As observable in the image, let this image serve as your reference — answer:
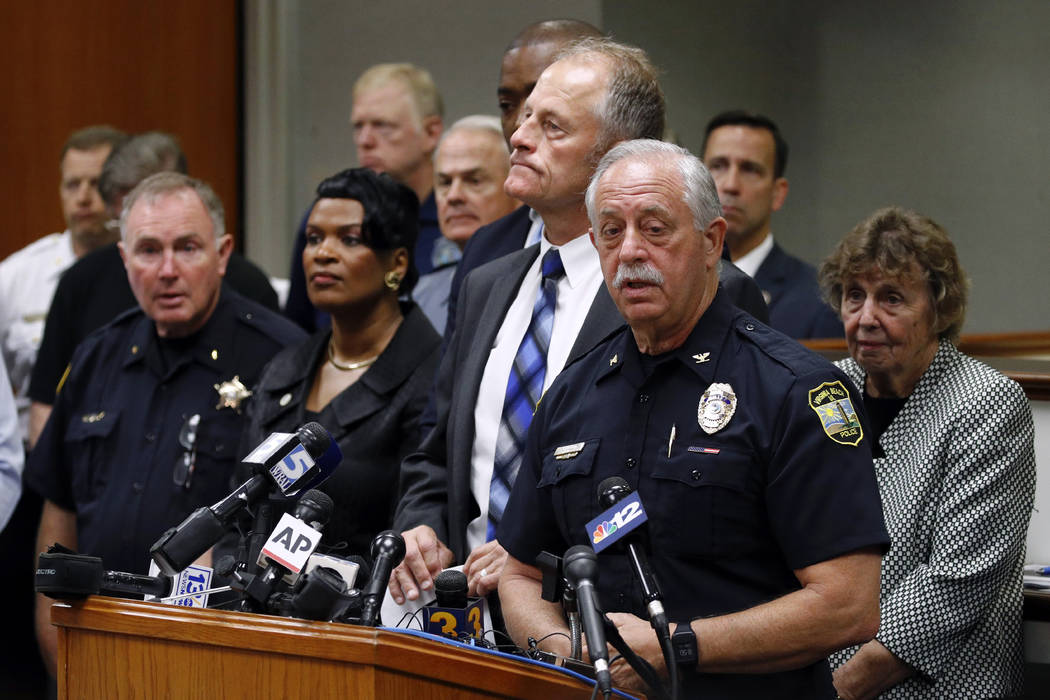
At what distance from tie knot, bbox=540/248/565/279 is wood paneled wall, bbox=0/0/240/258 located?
13.8ft

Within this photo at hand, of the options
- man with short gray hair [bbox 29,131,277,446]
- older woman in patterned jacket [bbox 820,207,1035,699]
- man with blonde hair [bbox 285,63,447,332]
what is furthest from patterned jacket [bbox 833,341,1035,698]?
man with blonde hair [bbox 285,63,447,332]

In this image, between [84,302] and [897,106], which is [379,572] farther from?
[897,106]

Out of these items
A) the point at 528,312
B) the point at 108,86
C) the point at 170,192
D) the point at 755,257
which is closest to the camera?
the point at 528,312

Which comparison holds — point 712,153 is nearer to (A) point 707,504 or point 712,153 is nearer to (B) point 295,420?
(B) point 295,420

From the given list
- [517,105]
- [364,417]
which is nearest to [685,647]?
[364,417]

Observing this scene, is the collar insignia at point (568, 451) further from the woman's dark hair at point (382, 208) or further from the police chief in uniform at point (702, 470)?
the woman's dark hair at point (382, 208)

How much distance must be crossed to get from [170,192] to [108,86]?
3047 mm

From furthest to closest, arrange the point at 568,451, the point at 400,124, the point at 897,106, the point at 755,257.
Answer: the point at 897,106, the point at 400,124, the point at 755,257, the point at 568,451

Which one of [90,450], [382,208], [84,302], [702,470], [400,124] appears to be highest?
[400,124]

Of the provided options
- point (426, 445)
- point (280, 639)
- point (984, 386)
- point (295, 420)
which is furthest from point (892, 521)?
point (280, 639)

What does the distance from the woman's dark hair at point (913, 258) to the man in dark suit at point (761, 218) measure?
3.16 feet

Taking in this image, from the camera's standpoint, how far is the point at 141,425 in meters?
3.67

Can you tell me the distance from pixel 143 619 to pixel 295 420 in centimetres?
145

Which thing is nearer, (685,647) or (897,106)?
(685,647)
